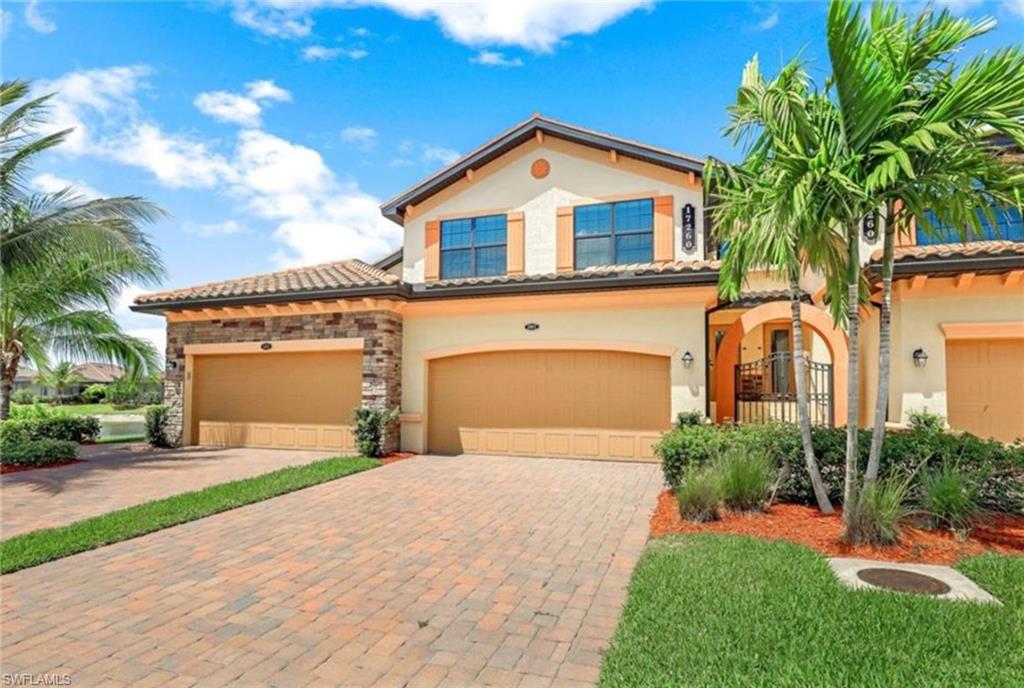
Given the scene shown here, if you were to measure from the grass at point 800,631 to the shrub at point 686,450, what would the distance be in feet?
8.85

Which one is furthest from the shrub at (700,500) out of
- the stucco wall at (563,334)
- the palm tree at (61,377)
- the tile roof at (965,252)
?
the palm tree at (61,377)

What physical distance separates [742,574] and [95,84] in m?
14.9

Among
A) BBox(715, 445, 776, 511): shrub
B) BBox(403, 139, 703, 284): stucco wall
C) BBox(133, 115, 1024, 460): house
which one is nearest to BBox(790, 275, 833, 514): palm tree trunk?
BBox(715, 445, 776, 511): shrub

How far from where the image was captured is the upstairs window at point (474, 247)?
1529 cm

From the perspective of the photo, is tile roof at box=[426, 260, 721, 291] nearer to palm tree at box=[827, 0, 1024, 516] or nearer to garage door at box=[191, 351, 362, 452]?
garage door at box=[191, 351, 362, 452]

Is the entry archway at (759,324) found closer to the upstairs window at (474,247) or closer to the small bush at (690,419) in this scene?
the small bush at (690,419)

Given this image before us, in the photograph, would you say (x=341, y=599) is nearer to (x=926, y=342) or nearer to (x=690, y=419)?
(x=690, y=419)

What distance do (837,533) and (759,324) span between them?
765cm

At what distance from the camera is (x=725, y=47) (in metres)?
9.43

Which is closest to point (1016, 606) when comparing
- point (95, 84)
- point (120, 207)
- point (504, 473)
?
point (504, 473)

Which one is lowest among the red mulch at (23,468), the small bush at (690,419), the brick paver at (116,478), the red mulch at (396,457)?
the red mulch at (23,468)

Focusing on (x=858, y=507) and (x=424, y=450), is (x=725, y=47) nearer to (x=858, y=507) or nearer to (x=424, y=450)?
(x=858, y=507)

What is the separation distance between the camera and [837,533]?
6598 mm

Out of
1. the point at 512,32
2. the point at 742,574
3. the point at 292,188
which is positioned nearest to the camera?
the point at 742,574
